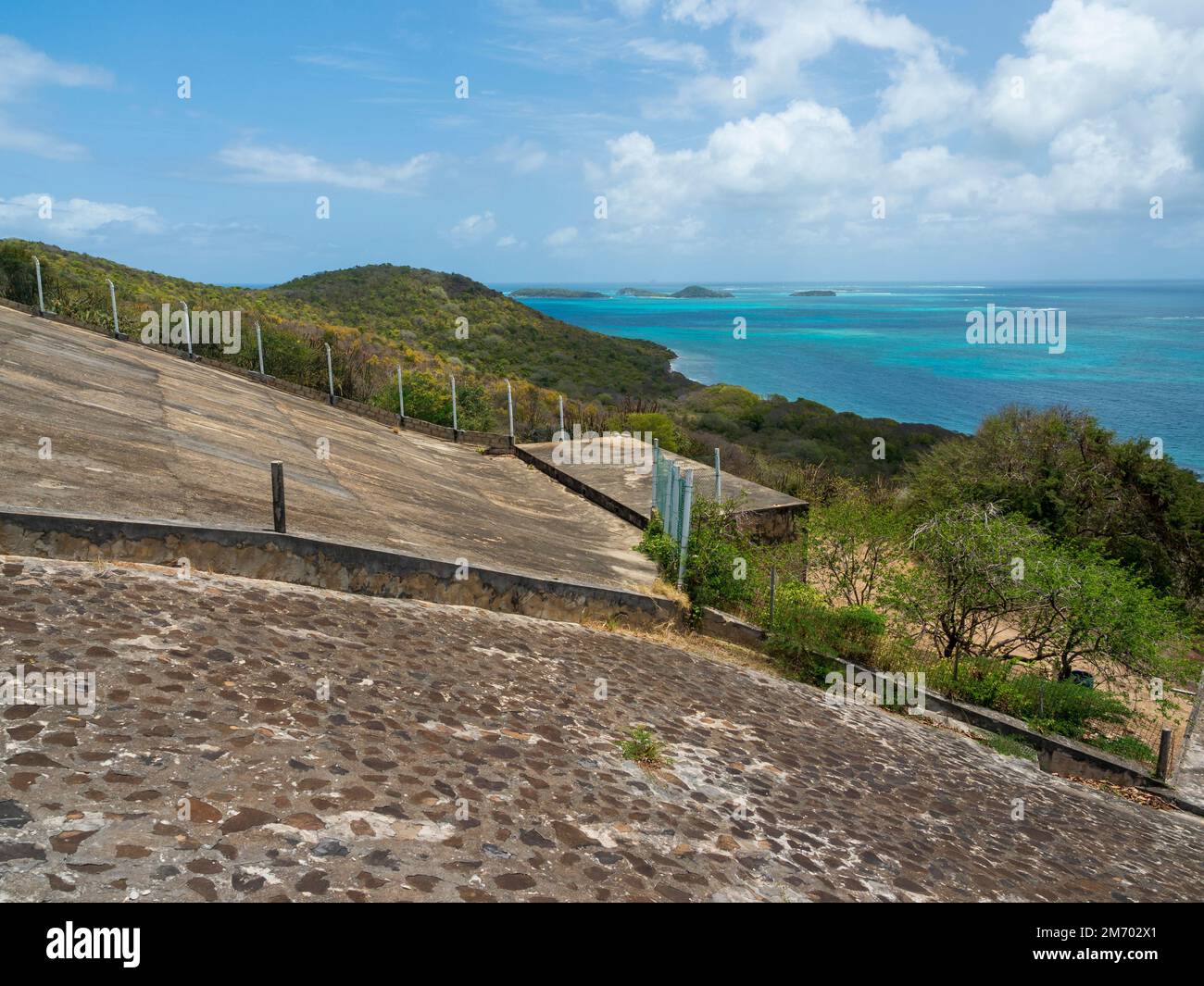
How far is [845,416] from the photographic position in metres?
49.1

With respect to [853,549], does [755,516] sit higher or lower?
higher

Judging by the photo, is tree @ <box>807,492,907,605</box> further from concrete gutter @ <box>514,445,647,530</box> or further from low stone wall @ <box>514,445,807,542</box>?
concrete gutter @ <box>514,445,647,530</box>

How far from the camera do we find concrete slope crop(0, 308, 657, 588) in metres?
8.14

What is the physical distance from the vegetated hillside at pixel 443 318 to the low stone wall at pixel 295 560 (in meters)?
29.6

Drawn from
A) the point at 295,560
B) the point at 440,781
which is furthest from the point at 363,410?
the point at 440,781

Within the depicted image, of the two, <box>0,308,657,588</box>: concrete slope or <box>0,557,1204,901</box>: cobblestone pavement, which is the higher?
<box>0,308,657,588</box>: concrete slope

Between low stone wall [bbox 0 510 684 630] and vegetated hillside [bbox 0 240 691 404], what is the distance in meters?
29.6

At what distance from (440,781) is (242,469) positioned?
6.67 metres

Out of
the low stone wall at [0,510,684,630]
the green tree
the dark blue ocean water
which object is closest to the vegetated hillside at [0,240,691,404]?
the dark blue ocean water

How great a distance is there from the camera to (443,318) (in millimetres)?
73938

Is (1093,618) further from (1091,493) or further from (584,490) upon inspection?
(1091,493)

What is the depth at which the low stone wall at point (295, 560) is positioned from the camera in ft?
21.1
